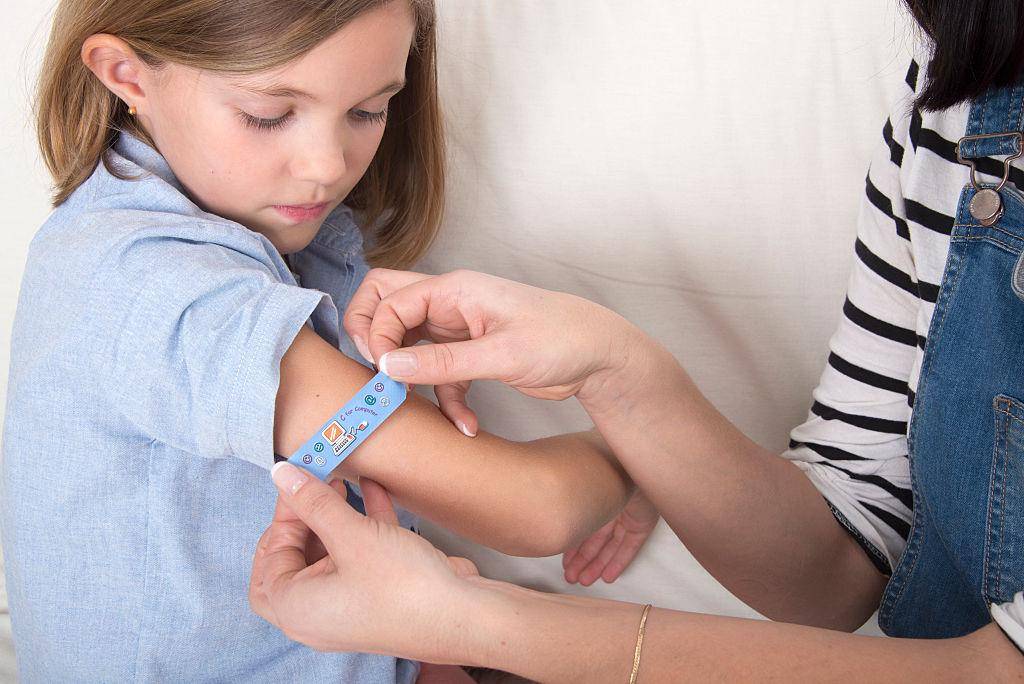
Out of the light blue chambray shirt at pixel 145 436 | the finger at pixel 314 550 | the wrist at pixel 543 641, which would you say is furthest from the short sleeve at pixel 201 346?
the wrist at pixel 543 641

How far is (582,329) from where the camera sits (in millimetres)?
919

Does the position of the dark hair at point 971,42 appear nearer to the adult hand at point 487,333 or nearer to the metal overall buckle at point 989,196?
the metal overall buckle at point 989,196

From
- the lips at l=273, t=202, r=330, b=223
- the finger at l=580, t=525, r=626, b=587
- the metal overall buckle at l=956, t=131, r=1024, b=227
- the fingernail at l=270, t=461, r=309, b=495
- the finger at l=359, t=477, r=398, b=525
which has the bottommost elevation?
the finger at l=580, t=525, r=626, b=587

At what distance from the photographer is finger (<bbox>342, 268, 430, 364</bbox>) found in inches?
36.9

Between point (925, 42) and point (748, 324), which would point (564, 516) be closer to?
point (748, 324)

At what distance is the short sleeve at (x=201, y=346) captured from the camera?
0.80 m

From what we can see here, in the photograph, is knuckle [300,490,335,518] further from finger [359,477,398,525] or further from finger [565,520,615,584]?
finger [565,520,615,584]

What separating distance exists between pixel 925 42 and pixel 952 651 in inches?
21.7

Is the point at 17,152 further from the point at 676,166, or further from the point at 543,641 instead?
the point at 543,641

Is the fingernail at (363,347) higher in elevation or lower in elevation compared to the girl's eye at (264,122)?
lower

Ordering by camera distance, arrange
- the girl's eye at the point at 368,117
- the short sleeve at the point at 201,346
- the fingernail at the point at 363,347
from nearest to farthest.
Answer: the short sleeve at the point at 201,346 → the fingernail at the point at 363,347 → the girl's eye at the point at 368,117

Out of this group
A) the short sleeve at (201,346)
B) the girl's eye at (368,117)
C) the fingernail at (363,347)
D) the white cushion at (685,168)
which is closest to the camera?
the short sleeve at (201,346)

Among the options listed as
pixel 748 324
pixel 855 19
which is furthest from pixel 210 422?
pixel 855 19

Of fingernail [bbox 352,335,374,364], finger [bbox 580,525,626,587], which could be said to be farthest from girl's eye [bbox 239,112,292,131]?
finger [bbox 580,525,626,587]
